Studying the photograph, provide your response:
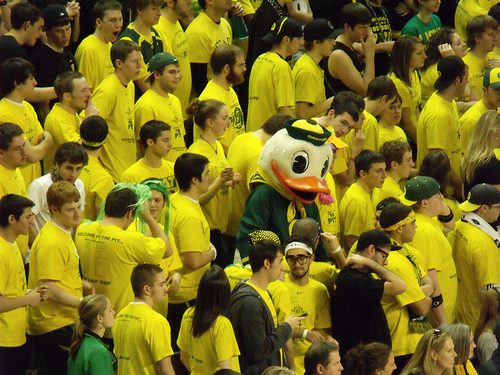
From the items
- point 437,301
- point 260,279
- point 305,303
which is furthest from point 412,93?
point 260,279

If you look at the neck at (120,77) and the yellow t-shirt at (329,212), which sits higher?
the neck at (120,77)

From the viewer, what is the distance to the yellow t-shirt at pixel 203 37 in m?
9.76

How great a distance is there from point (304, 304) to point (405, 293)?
761 millimetres

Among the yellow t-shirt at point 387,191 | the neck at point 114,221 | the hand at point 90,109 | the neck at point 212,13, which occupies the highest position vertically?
the neck at point 114,221

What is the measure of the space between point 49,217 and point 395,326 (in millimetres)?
2655

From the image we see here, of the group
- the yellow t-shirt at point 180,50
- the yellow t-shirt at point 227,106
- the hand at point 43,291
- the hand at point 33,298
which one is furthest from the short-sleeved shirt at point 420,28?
the hand at point 33,298

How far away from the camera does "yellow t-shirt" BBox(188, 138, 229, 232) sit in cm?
799

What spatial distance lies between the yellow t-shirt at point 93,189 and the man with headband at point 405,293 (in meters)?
2.12

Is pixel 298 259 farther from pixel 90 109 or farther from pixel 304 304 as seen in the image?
pixel 90 109

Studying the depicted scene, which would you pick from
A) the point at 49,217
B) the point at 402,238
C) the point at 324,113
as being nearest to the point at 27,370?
the point at 49,217

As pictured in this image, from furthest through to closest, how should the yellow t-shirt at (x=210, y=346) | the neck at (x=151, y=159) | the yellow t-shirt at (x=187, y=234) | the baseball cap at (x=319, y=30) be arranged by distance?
the baseball cap at (x=319, y=30) < the neck at (x=151, y=159) < the yellow t-shirt at (x=187, y=234) < the yellow t-shirt at (x=210, y=346)

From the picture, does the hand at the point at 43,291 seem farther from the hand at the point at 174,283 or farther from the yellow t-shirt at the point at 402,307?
the yellow t-shirt at the point at 402,307

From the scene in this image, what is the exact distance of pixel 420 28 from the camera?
35.3ft

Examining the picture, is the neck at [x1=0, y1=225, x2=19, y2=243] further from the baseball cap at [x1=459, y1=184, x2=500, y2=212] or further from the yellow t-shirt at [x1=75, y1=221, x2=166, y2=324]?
the baseball cap at [x1=459, y1=184, x2=500, y2=212]
